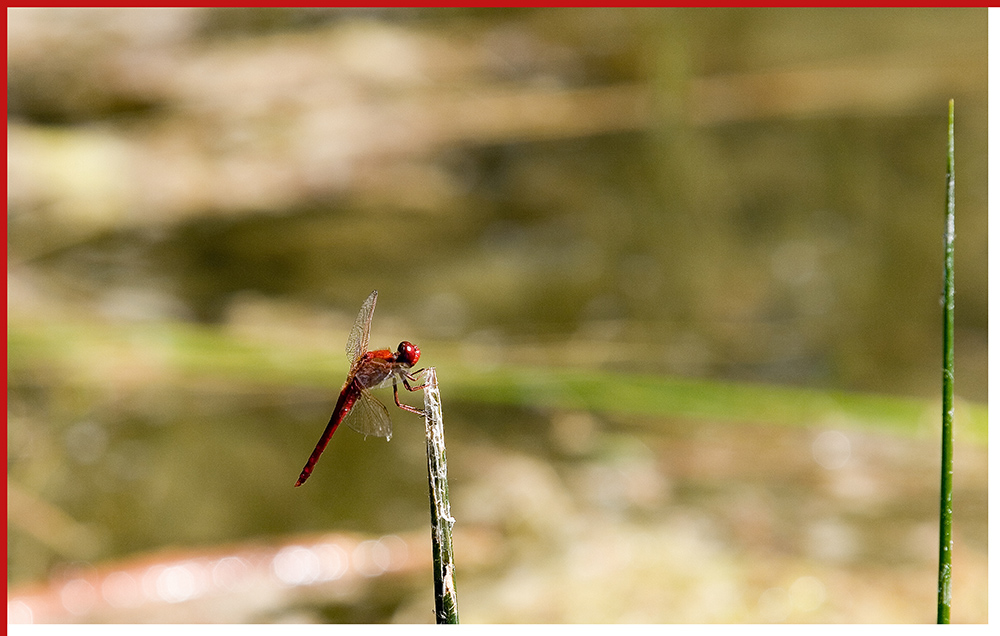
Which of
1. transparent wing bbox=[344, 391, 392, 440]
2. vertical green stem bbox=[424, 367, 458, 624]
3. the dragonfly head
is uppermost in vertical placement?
the dragonfly head

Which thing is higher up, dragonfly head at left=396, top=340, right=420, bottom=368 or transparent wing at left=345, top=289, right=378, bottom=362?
transparent wing at left=345, top=289, right=378, bottom=362

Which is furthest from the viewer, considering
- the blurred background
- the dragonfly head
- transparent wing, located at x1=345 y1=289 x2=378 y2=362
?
the blurred background

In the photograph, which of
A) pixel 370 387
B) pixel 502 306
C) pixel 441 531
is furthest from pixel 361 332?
pixel 502 306

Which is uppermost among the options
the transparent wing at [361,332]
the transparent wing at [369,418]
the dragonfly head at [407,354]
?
the transparent wing at [361,332]

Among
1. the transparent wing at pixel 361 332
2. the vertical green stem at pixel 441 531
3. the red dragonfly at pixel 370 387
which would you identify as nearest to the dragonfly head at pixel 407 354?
the red dragonfly at pixel 370 387

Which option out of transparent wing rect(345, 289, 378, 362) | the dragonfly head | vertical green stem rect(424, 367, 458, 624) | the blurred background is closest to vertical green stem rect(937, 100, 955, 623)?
vertical green stem rect(424, 367, 458, 624)

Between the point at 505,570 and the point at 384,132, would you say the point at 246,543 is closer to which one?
the point at 505,570

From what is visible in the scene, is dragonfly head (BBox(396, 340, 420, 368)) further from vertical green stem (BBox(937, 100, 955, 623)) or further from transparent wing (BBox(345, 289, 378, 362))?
vertical green stem (BBox(937, 100, 955, 623))

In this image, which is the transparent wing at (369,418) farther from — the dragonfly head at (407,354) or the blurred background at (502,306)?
the blurred background at (502,306)
